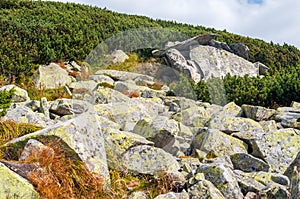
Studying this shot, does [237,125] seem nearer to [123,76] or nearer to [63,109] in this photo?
[63,109]

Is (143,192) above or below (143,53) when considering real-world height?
below

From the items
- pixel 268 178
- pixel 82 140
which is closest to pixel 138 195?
pixel 82 140

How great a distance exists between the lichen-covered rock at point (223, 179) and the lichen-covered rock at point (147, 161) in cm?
78

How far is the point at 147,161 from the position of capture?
601 cm

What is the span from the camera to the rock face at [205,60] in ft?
54.7

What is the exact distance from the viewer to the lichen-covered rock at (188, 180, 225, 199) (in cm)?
477

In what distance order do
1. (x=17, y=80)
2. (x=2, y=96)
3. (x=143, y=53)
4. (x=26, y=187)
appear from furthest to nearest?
(x=143, y=53), (x=17, y=80), (x=2, y=96), (x=26, y=187)

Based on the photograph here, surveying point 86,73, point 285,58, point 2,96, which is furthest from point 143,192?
point 285,58

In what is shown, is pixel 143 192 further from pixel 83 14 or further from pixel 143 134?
pixel 83 14

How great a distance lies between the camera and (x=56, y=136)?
5.35 metres

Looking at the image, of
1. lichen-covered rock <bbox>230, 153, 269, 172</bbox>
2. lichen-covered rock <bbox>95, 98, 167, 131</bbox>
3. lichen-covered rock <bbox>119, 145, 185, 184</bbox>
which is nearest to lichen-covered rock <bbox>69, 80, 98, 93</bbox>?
lichen-covered rock <bbox>95, 98, 167, 131</bbox>

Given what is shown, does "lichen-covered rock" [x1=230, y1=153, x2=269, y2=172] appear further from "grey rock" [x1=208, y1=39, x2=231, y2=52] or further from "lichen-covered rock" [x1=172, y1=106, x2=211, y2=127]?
"grey rock" [x1=208, y1=39, x2=231, y2=52]

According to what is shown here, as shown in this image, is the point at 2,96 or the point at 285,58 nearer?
the point at 2,96

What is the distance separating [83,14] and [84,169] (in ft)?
62.8
